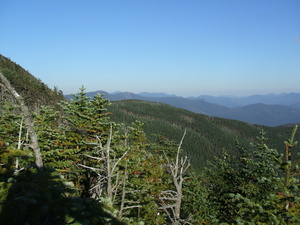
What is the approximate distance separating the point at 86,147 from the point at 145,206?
5.62 meters

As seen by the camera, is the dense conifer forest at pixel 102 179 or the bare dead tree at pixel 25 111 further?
the bare dead tree at pixel 25 111

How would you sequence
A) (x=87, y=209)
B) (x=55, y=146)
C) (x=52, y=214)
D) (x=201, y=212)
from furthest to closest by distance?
(x=201, y=212)
(x=55, y=146)
(x=87, y=209)
(x=52, y=214)

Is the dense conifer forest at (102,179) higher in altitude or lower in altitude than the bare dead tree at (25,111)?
lower

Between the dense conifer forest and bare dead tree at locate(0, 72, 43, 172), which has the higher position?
bare dead tree at locate(0, 72, 43, 172)

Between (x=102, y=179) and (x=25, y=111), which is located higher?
(x=25, y=111)

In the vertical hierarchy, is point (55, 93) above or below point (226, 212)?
above

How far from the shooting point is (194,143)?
190 m

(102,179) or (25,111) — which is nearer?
(25,111)

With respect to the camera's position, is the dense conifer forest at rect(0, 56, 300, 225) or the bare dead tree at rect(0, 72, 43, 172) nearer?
the dense conifer forest at rect(0, 56, 300, 225)

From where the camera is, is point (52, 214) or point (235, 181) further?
point (235, 181)

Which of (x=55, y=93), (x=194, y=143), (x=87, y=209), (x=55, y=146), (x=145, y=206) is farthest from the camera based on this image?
(x=194, y=143)

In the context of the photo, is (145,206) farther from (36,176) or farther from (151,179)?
(36,176)

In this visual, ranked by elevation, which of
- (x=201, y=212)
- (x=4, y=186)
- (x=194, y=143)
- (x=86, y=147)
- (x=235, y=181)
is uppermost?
(x=4, y=186)

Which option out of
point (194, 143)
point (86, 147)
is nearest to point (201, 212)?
point (86, 147)
